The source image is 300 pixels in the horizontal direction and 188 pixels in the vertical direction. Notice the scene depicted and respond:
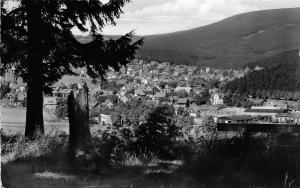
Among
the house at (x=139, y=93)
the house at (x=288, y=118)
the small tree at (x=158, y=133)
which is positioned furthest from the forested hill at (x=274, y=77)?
the small tree at (x=158, y=133)

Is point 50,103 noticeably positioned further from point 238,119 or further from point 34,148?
point 238,119

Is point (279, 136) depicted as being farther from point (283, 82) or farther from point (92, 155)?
point (92, 155)

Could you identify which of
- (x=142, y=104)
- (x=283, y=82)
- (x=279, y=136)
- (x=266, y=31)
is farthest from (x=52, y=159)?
(x=266, y=31)

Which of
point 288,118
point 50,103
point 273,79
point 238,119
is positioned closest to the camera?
point 273,79

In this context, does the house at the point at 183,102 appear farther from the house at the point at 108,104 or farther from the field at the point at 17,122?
the field at the point at 17,122

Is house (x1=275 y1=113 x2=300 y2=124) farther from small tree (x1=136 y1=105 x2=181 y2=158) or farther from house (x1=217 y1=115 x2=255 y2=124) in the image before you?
small tree (x1=136 y1=105 x2=181 y2=158)

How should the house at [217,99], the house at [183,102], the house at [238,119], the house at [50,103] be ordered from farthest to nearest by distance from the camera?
the house at [50,103]
the house at [217,99]
the house at [183,102]
the house at [238,119]

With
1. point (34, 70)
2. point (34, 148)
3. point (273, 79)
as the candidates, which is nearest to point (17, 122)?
point (34, 70)
